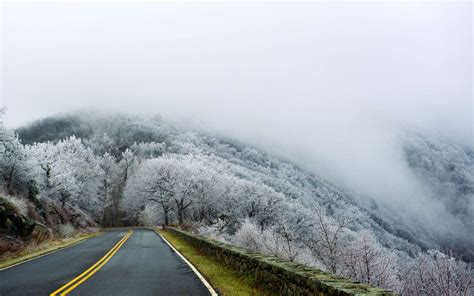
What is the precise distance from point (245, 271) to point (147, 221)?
82.4 metres

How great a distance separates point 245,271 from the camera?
38.3 ft

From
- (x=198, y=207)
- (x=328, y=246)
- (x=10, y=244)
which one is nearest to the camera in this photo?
(x=10, y=244)

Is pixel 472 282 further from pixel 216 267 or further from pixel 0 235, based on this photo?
pixel 0 235

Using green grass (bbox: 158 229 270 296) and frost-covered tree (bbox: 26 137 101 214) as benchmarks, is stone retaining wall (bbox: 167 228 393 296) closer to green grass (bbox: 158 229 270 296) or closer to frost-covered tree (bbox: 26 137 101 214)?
green grass (bbox: 158 229 270 296)

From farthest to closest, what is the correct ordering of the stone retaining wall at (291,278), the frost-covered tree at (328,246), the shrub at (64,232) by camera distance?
the shrub at (64,232) < the frost-covered tree at (328,246) < the stone retaining wall at (291,278)

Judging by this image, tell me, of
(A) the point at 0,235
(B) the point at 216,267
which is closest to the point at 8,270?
(A) the point at 0,235

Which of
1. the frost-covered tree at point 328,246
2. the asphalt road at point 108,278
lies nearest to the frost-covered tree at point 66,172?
the asphalt road at point 108,278

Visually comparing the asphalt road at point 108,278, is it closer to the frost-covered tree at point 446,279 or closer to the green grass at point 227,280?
the green grass at point 227,280

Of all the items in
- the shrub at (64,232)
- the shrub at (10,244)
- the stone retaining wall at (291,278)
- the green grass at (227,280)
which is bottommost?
the shrub at (64,232)

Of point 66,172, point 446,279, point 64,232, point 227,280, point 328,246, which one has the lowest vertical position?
point 64,232

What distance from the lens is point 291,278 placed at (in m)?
7.94

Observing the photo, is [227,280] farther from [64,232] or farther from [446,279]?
[64,232]

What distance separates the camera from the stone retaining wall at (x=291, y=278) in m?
5.92

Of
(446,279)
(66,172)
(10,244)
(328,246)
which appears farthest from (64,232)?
(446,279)
